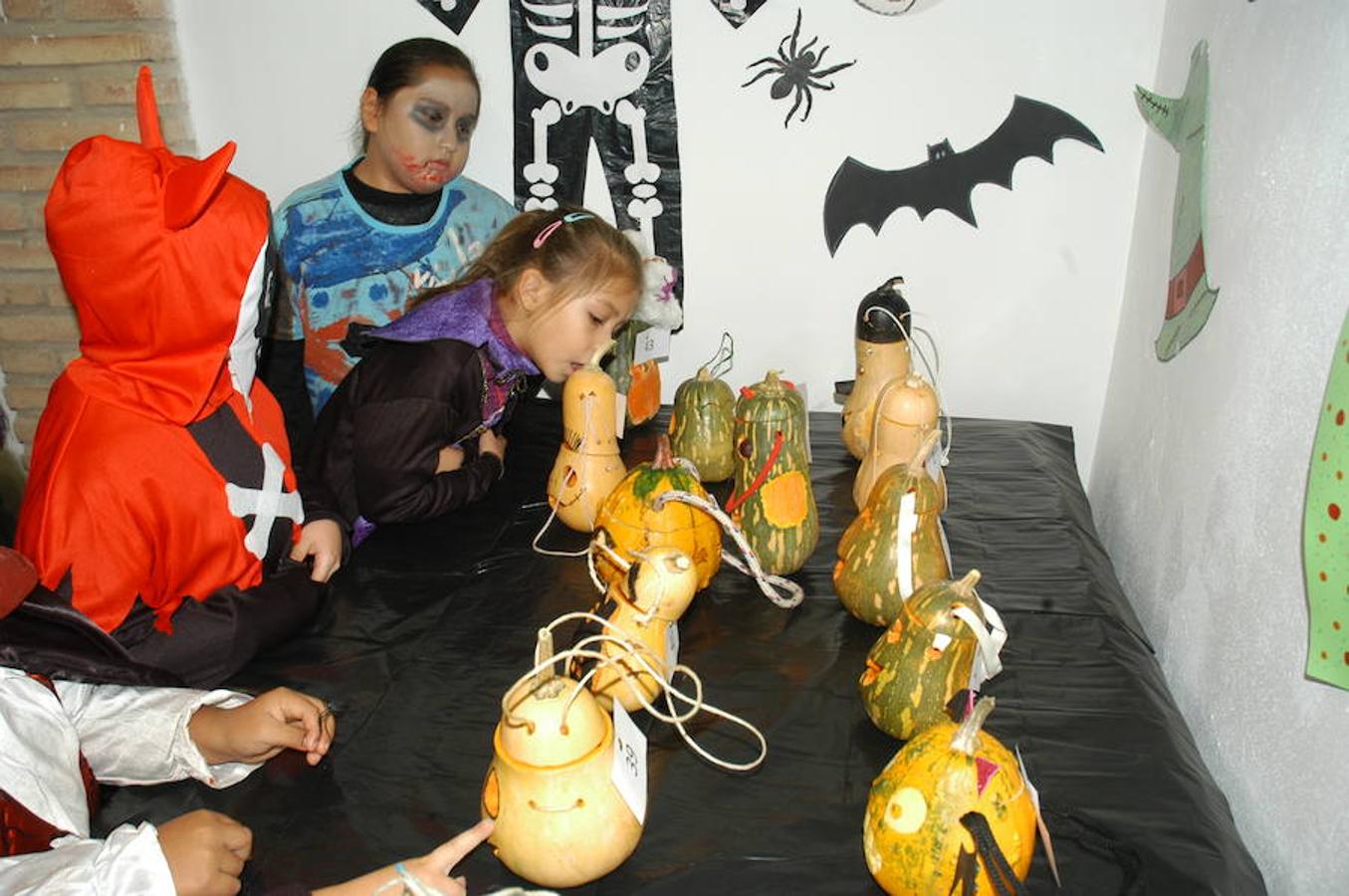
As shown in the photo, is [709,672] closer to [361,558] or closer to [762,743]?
[762,743]

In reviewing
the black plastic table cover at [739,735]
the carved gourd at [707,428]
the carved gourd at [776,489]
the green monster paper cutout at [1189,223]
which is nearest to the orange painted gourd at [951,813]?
the black plastic table cover at [739,735]

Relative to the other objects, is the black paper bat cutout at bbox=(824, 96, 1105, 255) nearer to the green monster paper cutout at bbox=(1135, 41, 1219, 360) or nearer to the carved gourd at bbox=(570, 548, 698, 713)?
the green monster paper cutout at bbox=(1135, 41, 1219, 360)

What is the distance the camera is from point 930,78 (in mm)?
2156

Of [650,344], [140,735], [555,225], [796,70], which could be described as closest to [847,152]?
[796,70]

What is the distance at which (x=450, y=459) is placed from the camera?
166cm

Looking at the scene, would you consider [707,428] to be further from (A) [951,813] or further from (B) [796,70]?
(B) [796,70]

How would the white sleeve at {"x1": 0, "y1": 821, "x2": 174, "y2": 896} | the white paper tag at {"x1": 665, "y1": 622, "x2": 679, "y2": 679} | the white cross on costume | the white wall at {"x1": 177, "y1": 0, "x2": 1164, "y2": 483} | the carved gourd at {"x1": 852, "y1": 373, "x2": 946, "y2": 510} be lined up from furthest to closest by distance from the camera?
the white wall at {"x1": 177, "y1": 0, "x2": 1164, "y2": 483}
the carved gourd at {"x1": 852, "y1": 373, "x2": 946, "y2": 510}
the white cross on costume
the white paper tag at {"x1": 665, "y1": 622, "x2": 679, "y2": 679}
the white sleeve at {"x1": 0, "y1": 821, "x2": 174, "y2": 896}

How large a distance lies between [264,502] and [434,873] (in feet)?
2.29

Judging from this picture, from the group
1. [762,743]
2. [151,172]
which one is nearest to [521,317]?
[151,172]

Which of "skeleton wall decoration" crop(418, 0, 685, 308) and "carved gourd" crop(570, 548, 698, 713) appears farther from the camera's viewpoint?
"skeleton wall decoration" crop(418, 0, 685, 308)

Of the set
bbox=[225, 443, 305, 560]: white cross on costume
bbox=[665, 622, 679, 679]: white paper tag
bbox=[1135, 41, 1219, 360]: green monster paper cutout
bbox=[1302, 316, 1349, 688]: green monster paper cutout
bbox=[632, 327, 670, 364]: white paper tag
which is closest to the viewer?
bbox=[1302, 316, 1349, 688]: green monster paper cutout

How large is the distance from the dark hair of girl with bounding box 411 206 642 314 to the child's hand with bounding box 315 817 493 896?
103cm

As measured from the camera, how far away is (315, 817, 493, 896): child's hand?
31.5 inches

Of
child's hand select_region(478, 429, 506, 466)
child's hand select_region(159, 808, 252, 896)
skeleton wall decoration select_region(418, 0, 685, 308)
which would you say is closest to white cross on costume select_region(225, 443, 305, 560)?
child's hand select_region(478, 429, 506, 466)
